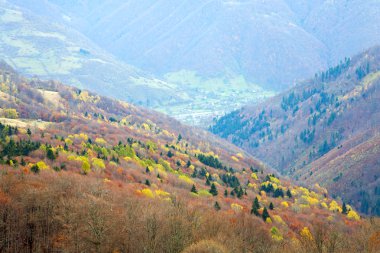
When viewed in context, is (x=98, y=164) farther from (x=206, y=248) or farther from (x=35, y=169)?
(x=206, y=248)

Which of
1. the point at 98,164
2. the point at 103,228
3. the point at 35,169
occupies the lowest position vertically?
the point at 103,228

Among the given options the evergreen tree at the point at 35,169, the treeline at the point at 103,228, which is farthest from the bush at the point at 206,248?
the evergreen tree at the point at 35,169

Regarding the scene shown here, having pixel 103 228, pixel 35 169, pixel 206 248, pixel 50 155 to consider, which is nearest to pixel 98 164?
pixel 50 155

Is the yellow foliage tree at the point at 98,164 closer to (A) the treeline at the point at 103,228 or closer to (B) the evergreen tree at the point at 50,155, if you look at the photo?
(B) the evergreen tree at the point at 50,155

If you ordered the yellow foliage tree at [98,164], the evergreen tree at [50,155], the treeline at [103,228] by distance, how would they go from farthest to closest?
1. the yellow foliage tree at [98,164]
2. the evergreen tree at [50,155]
3. the treeline at [103,228]

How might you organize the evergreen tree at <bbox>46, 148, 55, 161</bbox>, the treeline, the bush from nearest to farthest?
the bush
the treeline
the evergreen tree at <bbox>46, 148, 55, 161</bbox>

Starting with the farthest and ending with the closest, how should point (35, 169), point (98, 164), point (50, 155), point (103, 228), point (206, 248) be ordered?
1. point (98, 164)
2. point (50, 155)
3. point (35, 169)
4. point (103, 228)
5. point (206, 248)

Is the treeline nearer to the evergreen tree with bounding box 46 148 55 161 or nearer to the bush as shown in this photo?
the bush

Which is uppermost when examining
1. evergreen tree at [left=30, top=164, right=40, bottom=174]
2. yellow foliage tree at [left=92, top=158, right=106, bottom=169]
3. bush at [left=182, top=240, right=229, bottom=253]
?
yellow foliage tree at [left=92, top=158, right=106, bottom=169]

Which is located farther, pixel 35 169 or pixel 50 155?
pixel 50 155

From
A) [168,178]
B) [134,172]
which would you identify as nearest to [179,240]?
[134,172]

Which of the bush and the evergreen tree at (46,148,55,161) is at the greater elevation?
the evergreen tree at (46,148,55,161)

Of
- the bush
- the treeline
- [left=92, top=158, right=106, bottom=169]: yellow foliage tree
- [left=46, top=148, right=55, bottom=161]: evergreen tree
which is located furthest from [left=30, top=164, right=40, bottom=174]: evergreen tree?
the bush

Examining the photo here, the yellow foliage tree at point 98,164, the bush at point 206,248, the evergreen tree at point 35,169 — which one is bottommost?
the bush at point 206,248
